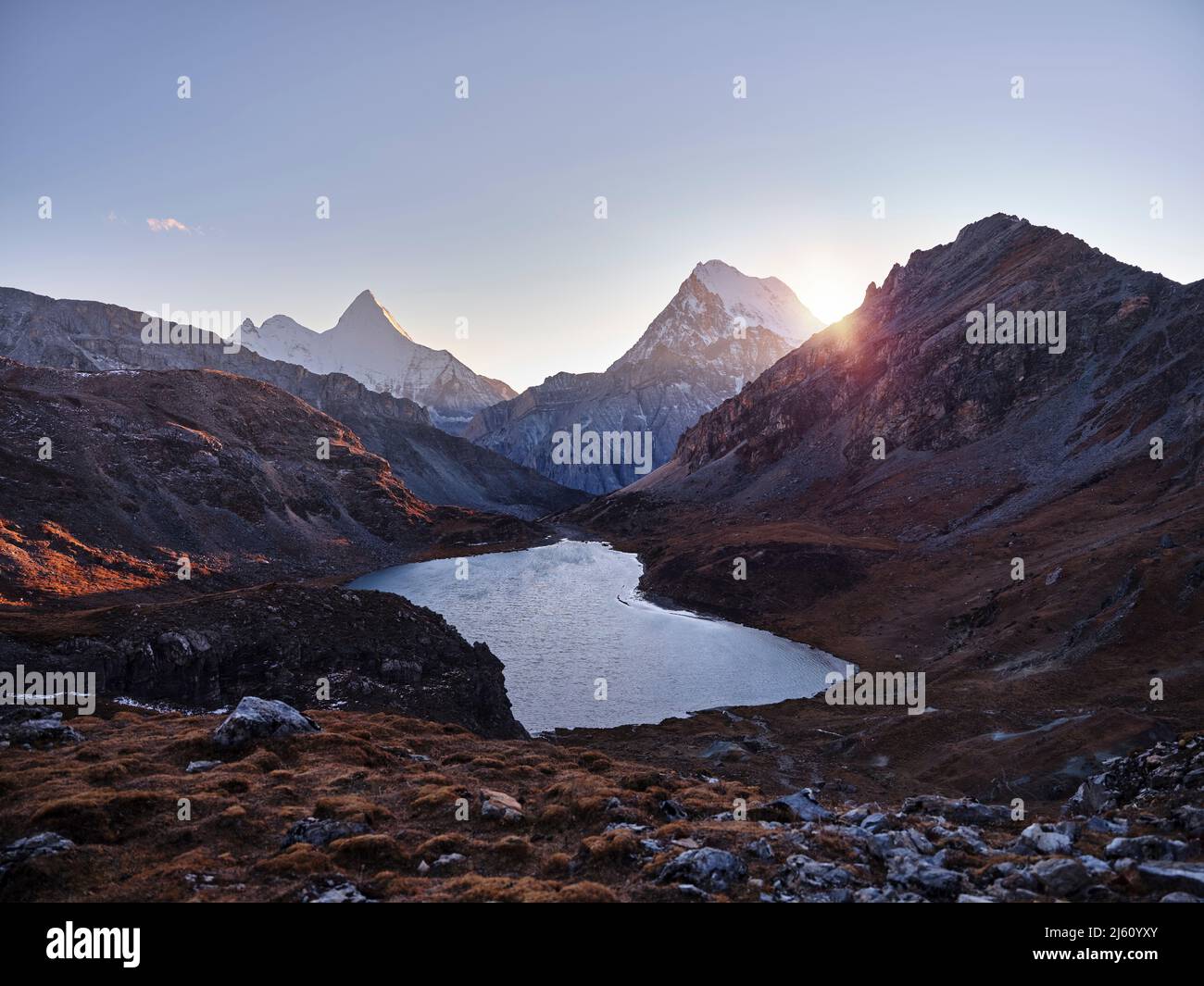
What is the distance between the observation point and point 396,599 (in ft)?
196

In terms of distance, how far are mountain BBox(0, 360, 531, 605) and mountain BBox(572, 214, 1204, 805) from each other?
206ft

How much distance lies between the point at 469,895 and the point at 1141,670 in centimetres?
4948

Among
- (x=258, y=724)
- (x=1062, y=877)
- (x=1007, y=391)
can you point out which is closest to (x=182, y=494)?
(x=258, y=724)

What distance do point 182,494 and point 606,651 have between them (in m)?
90.7

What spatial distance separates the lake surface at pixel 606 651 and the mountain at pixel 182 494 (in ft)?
79.7

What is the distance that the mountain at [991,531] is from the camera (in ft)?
147

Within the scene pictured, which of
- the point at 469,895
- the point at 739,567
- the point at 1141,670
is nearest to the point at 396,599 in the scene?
the point at 469,895

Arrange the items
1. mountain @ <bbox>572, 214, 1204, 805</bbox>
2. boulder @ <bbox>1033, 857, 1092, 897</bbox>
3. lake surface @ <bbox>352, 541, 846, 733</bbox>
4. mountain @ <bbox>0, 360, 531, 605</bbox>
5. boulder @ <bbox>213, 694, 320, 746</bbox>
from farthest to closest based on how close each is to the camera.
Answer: mountain @ <bbox>0, 360, 531, 605</bbox> < lake surface @ <bbox>352, 541, 846, 733</bbox> < mountain @ <bbox>572, 214, 1204, 805</bbox> < boulder @ <bbox>213, 694, 320, 746</bbox> < boulder @ <bbox>1033, 857, 1092, 897</bbox>

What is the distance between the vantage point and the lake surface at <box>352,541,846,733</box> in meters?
62.2

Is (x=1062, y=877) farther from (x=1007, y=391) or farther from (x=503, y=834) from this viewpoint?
(x=1007, y=391)

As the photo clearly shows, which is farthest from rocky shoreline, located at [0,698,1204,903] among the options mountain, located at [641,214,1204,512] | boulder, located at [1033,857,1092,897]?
mountain, located at [641,214,1204,512]

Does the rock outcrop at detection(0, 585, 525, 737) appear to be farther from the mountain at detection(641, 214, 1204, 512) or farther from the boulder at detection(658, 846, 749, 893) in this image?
the mountain at detection(641, 214, 1204, 512)

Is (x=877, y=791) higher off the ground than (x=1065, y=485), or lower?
lower

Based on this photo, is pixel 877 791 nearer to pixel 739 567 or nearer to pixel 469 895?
pixel 469 895
